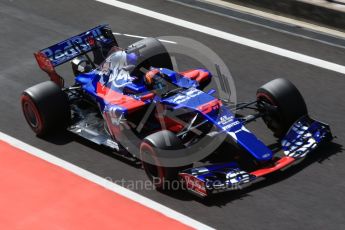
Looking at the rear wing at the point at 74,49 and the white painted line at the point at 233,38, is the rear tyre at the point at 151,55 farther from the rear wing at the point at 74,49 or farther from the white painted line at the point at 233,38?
the white painted line at the point at 233,38

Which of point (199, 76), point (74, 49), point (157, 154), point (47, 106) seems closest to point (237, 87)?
point (199, 76)

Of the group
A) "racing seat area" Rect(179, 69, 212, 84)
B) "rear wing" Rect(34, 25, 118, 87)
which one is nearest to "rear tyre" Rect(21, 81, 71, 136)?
"rear wing" Rect(34, 25, 118, 87)

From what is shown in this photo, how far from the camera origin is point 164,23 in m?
15.6

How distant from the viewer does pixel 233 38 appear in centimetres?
1497

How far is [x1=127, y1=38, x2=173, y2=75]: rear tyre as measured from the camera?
12023 millimetres

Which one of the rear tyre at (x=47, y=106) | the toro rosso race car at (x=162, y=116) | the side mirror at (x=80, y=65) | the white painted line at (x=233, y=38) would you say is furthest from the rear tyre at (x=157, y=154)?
the white painted line at (x=233, y=38)

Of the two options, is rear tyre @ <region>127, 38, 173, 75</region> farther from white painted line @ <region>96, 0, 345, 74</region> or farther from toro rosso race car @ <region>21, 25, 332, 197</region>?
white painted line @ <region>96, 0, 345, 74</region>

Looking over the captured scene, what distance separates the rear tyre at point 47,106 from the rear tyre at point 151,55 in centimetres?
130

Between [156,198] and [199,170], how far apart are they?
0.74 m

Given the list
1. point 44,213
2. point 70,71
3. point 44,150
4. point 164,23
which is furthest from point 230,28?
point 44,213

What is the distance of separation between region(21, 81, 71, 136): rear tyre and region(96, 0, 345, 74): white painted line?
4411mm

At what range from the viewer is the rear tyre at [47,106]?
11531mm

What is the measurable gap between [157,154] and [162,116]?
1071 mm

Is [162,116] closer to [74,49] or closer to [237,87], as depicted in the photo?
[74,49]
